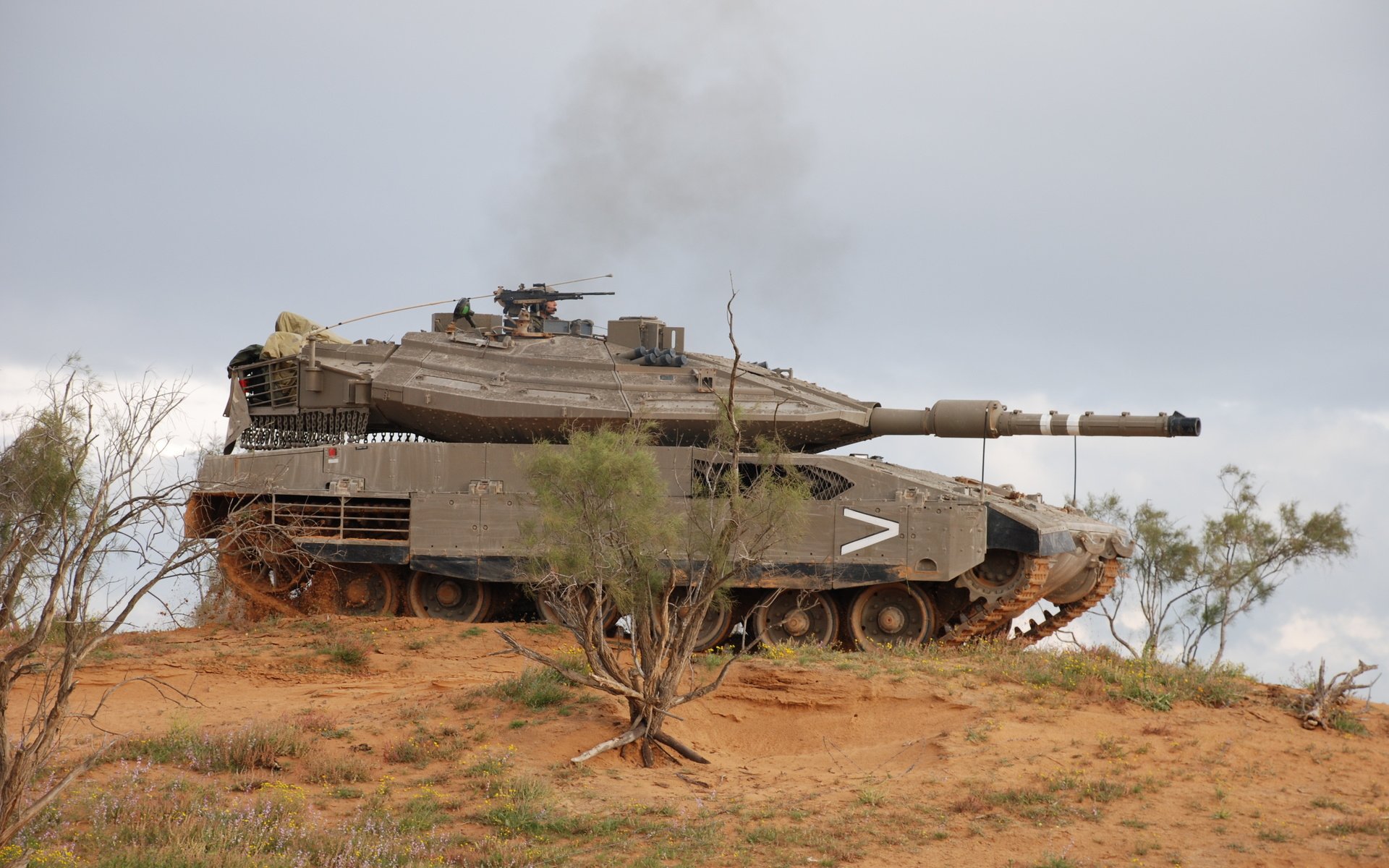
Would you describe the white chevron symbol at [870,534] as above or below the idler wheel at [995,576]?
above

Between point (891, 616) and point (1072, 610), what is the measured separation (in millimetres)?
2957

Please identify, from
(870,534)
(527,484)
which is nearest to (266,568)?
Answer: (527,484)

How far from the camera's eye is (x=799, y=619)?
16.6m

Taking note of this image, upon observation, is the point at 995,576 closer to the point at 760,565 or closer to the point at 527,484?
the point at 760,565

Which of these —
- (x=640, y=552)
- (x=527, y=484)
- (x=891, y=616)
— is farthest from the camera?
(x=527, y=484)

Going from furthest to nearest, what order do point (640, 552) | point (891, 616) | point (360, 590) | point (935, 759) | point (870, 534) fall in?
point (360, 590) < point (891, 616) < point (870, 534) < point (640, 552) < point (935, 759)

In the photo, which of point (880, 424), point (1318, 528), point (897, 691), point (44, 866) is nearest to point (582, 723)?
point (897, 691)

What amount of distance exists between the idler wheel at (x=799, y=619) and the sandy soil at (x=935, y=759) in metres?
3.15

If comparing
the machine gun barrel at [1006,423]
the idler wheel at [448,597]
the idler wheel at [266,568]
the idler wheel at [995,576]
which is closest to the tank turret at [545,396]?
the machine gun barrel at [1006,423]

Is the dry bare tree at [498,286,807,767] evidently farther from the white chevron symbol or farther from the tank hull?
the white chevron symbol

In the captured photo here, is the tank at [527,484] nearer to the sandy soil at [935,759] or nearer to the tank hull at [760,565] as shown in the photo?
the tank hull at [760,565]

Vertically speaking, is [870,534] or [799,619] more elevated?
[870,534]

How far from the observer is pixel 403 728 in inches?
467

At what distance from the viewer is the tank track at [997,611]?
1580 centimetres
